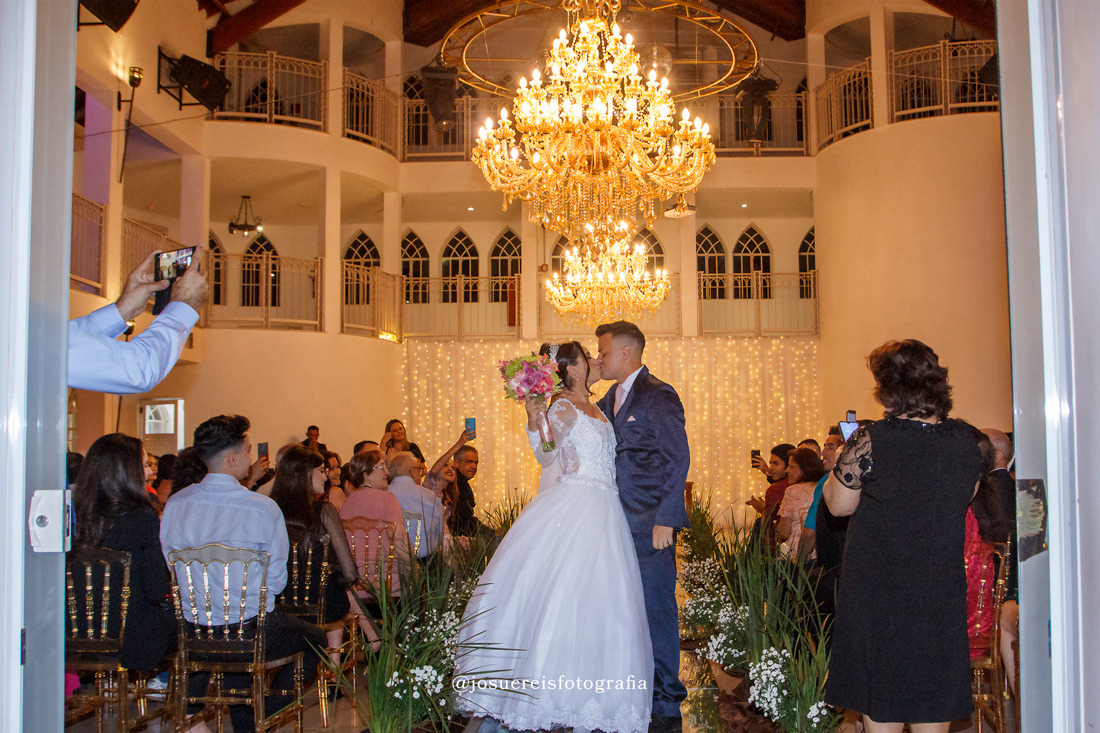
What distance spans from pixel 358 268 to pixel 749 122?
652cm

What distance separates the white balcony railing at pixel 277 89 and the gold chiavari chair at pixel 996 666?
1089 cm

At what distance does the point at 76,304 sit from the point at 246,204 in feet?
22.1

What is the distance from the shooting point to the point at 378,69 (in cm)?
1495

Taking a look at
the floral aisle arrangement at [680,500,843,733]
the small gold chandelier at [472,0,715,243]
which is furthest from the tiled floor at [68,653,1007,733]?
the small gold chandelier at [472,0,715,243]

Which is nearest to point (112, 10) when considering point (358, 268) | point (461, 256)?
point (358, 268)

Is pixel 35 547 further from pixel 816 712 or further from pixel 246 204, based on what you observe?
pixel 246 204

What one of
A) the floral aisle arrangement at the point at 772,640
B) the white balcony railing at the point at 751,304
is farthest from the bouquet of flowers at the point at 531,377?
the white balcony railing at the point at 751,304

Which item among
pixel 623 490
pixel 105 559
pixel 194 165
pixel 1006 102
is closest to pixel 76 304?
pixel 194 165

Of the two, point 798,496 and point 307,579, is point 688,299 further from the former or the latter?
point 307,579

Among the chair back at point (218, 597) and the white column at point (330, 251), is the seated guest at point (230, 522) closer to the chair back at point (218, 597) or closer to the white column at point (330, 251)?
the chair back at point (218, 597)

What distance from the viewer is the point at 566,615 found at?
369 cm

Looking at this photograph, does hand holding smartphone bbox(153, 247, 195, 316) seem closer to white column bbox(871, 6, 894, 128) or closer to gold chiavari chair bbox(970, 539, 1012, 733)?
gold chiavari chair bbox(970, 539, 1012, 733)

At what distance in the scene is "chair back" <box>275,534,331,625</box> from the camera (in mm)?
4320

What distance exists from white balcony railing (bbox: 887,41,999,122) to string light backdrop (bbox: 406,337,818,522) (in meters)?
3.85
